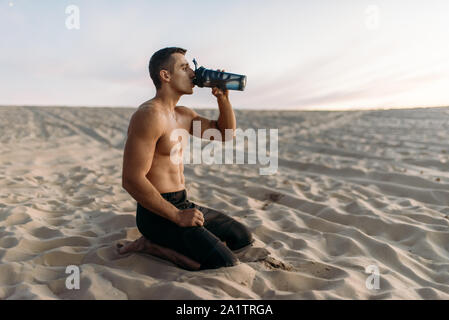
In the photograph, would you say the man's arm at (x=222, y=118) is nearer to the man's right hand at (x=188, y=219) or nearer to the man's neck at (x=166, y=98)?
the man's neck at (x=166, y=98)

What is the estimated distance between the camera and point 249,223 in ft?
10.9

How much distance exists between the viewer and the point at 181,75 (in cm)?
238

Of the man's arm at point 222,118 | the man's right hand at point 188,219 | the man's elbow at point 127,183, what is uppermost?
the man's arm at point 222,118

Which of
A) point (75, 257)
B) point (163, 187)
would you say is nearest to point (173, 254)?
point (163, 187)

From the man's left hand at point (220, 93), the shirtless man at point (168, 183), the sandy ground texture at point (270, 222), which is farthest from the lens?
the man's left hand at point (220, 93)

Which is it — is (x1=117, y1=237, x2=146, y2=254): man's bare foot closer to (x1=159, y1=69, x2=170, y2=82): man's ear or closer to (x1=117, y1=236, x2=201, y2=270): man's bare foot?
(x1=117, y1=236, x2=201, y2=270): man's bare foot

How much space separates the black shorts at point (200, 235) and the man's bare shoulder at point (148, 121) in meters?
0.48

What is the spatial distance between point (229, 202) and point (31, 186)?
2.51 meters

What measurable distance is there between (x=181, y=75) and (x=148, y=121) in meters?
0.40

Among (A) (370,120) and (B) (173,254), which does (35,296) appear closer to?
(B) (173,254)

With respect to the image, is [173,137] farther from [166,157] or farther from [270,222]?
[270,222]

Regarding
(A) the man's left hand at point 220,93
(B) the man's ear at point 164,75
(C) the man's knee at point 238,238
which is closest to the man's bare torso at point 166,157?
(B) the man's ear at point 164,75

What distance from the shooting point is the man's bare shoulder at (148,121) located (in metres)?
2.19

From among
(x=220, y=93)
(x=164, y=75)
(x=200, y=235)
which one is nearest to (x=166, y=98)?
(x=164, y=75)
